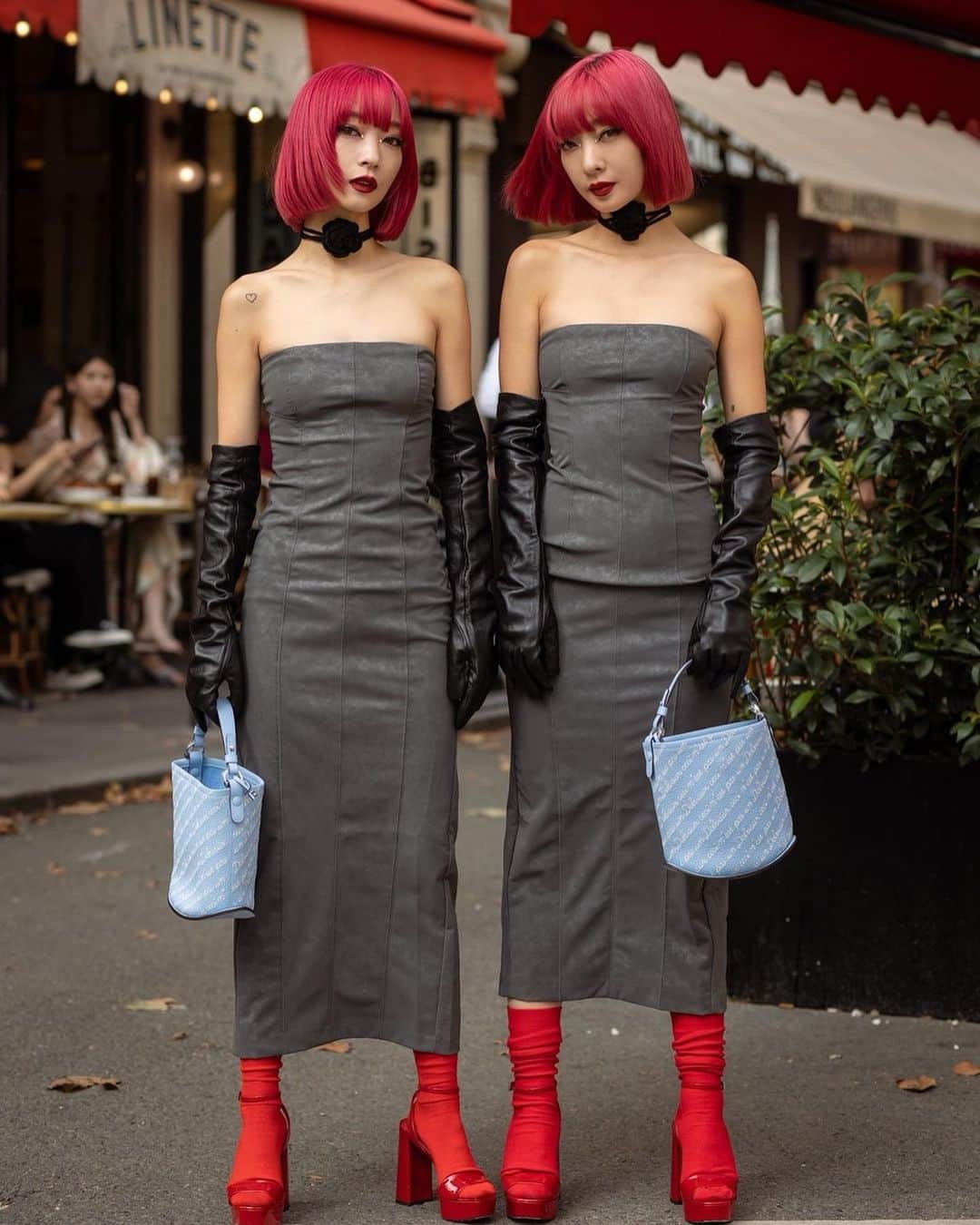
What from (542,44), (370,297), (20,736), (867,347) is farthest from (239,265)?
(370,297)

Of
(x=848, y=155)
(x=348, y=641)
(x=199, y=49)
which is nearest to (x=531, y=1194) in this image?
(x=348, y=641)

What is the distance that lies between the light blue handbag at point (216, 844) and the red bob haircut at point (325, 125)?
107 centimetres

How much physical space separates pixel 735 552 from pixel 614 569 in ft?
0.76

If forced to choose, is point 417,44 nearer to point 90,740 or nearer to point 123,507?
point 123,507

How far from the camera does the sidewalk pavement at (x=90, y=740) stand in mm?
8086

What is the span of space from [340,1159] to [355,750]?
0.92 metres

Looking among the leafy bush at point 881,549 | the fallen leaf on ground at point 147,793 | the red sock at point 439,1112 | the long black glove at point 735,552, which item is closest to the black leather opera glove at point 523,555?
the long black glove at point 735,552

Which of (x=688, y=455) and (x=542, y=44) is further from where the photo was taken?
(x=542, y=44)

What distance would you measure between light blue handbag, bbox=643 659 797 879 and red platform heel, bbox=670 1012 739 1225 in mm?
365

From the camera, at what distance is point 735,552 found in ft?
11.9

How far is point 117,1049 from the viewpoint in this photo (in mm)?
4766

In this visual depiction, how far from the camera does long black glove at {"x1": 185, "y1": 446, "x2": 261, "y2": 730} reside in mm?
3594

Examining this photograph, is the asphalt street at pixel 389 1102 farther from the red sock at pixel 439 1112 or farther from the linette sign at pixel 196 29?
the linette sign at pixel 196 29

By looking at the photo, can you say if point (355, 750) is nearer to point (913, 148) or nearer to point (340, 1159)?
point (340, 1159)
